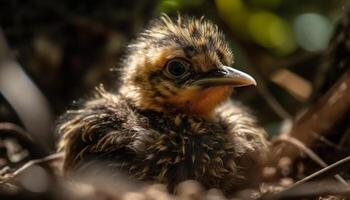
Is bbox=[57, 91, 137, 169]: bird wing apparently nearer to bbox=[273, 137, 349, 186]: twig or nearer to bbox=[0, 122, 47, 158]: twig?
bbox=[0, 122, 47, 158]: twig

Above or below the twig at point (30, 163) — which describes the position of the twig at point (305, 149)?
below

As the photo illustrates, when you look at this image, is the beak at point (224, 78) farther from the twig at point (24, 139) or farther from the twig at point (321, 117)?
the twig at point (24, 139)

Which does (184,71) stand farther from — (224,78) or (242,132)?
(242,132)

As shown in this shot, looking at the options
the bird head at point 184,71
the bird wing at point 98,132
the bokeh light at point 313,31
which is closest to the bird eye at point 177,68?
the bird head at point 184,71

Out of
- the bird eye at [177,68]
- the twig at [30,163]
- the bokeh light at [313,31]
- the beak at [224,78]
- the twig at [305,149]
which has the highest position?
the bokeh light at [313,31]

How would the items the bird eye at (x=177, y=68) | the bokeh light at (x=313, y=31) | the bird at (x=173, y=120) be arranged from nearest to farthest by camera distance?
the bird at (x=173, y=120) < the bird eye at (x=177, y=68) < the bokeh light at (x=313, y=31)

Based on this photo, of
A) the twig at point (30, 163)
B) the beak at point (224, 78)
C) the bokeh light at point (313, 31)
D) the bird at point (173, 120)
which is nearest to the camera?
the twig at point (30, 163)

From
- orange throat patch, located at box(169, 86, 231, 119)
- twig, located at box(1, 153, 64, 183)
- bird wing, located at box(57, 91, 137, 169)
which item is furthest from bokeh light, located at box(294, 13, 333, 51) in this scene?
twig, located at box(1, 153, 64, 183)

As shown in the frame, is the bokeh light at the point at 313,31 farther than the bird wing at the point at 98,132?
Yes

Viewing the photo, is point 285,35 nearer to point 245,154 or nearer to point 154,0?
point 154,0
